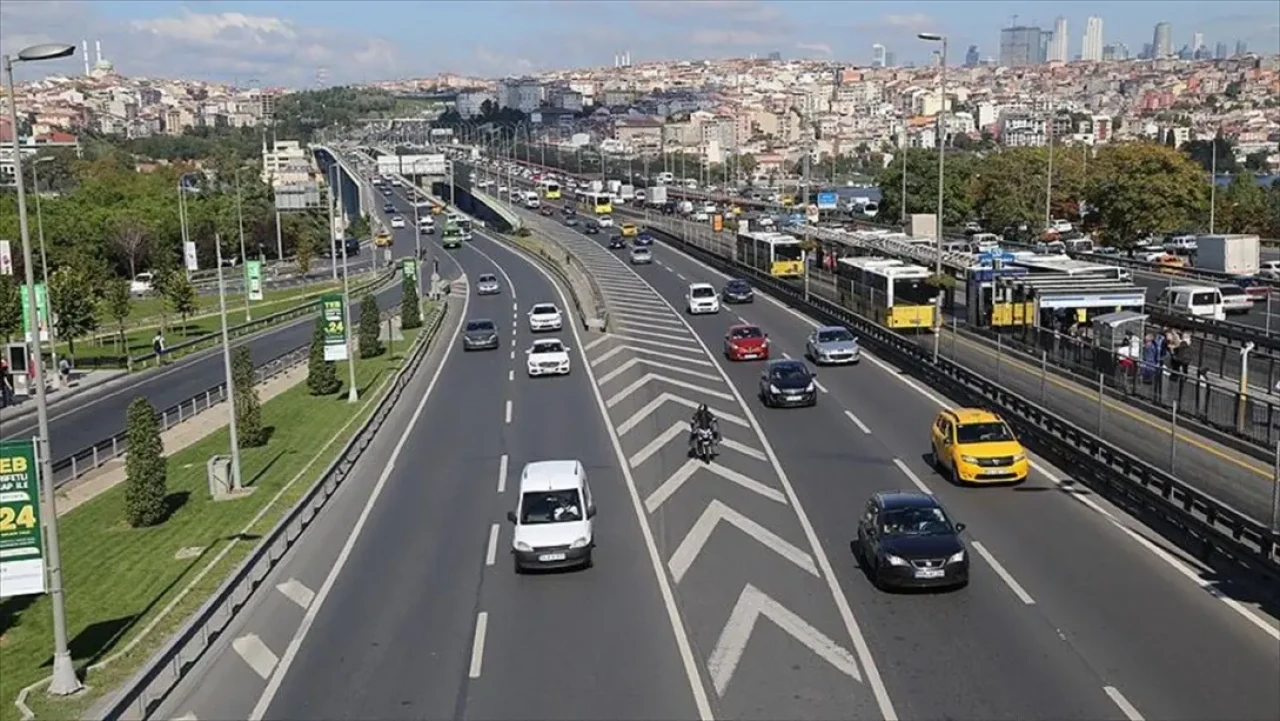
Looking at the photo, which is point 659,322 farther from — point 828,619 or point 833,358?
point 828,619

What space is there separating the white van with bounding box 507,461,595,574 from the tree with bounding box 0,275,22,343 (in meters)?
44.7

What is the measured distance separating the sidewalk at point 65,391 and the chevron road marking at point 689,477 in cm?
2830

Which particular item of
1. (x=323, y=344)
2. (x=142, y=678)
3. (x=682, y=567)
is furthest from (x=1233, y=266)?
(x=142, y=678)

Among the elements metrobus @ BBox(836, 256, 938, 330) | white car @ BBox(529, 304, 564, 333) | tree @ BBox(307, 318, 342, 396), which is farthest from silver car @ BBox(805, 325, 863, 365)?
tree @ BBox(307, 318, 342, 396)

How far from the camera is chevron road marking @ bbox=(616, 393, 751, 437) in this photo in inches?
1378

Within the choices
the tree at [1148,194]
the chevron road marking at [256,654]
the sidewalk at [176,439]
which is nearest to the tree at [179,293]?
the sidewalk at [176,439]

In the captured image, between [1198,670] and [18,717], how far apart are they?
14581 millimetres

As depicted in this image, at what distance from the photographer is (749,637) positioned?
17891 mm

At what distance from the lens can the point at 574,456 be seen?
103 feet

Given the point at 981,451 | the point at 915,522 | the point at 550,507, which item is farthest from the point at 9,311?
the point at 915,522

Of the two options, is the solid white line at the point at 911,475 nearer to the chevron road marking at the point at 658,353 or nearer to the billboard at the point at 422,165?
the chevron road marking at the point at 658,353

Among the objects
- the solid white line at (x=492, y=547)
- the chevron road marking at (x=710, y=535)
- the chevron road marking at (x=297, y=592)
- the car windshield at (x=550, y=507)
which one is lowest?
the solid white line at (x=492, y=547)

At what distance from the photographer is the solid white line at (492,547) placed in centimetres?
2277

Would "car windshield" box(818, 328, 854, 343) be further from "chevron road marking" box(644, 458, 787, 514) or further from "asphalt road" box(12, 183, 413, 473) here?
"asphalt road" box(12, 183, 413, 473)
